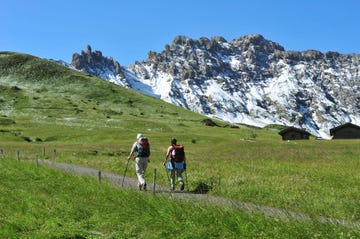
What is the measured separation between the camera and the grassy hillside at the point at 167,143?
62.7 feet

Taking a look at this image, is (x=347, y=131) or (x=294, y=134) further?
(x=294, y=134)

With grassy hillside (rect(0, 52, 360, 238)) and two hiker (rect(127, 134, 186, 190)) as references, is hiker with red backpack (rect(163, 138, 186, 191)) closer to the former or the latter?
two hiker (rect(127, 134, 186, 190))

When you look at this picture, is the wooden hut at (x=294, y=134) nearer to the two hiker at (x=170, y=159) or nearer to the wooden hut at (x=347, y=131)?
the wooden hut at (x=347, y=131)

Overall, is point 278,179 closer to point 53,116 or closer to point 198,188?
point 198,188

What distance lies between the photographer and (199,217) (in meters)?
11.5

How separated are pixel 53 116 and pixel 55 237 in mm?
130125

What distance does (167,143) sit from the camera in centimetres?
8194

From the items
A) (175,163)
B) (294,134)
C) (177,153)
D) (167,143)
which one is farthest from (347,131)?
(175,163)

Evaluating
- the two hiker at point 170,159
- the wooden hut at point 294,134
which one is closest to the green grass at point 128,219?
the two hiker at point 170,159

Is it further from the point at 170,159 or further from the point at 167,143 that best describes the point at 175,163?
the point at 167,143

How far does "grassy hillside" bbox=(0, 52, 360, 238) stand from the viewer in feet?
62.7

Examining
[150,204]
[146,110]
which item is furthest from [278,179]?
[146,110]

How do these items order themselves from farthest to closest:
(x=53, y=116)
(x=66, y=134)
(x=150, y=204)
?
(x=53, y=116), (x=66, y=134), (x=150, y=204)

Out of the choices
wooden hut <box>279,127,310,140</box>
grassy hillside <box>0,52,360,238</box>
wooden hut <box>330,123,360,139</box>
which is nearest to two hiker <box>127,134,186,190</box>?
grassy hillside <box>0,52,360,238</box>
